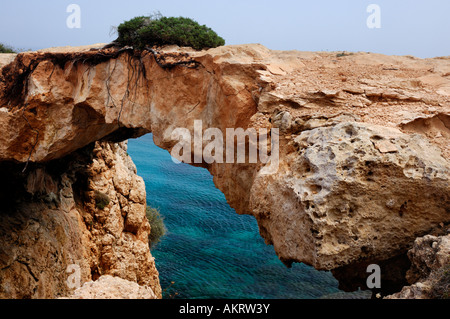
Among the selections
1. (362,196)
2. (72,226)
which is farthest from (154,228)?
(362,196)

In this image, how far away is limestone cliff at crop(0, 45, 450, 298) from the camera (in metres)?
3.84

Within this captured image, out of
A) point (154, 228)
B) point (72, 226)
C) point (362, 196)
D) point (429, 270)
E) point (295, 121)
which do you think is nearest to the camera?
point (429, 270)

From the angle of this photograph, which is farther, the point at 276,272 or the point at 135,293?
the point at 276,272

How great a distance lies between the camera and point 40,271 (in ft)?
26.1

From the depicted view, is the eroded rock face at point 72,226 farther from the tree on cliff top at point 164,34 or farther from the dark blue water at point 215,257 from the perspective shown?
the tree on cliff top at point 164,34

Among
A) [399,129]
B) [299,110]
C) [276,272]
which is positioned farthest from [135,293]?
[276,272]

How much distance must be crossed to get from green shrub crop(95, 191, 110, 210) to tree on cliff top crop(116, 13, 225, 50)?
4.81m

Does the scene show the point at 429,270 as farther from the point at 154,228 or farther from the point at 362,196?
the point at 154,228

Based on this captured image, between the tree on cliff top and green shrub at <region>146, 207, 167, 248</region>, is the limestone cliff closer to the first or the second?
the tree on cliff top

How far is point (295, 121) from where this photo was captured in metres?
4.75

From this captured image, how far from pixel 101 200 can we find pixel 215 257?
26.6 feet

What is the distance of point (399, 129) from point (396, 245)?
1406 millimetres

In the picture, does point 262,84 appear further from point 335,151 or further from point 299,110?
point 335,151

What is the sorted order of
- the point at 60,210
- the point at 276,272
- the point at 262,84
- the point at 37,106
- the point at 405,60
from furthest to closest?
the point at 276,272 < the point at 60,210 < the point at 37,106 < the point at 405,60 < the point at 262,84
